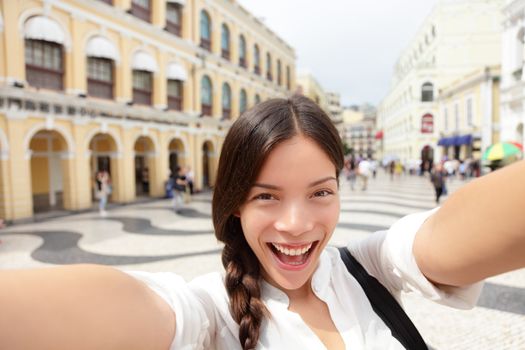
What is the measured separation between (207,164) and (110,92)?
807 centimetres

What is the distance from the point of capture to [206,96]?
17250 mm

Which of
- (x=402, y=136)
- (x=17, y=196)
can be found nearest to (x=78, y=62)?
(x=17, y=196)

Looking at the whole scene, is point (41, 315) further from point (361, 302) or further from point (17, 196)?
point (17, 196)

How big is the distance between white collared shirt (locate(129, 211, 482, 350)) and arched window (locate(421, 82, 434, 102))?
34.8 metres

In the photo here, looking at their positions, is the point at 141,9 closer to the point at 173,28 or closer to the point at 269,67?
the point at 173,28

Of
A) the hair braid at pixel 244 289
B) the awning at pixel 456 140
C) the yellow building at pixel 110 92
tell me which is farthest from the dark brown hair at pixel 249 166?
the awning at pixel 456 140

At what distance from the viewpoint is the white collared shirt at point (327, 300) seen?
0.80 meters

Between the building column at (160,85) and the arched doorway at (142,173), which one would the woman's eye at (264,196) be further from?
the arched doorway at (142,173)

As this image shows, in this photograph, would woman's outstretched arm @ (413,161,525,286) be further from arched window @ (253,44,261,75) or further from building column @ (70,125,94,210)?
arched window @ (253,44,261,75)

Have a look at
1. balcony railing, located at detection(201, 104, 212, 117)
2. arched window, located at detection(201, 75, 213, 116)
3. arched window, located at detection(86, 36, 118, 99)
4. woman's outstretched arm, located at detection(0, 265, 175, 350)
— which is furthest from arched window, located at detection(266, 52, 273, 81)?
woman's outstretched arm, located at detection(0, 265, 175, 350)

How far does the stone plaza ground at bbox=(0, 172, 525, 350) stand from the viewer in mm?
3089

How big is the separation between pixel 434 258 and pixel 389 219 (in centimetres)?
798

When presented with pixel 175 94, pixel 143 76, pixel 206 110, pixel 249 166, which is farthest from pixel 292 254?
pixel 206 110

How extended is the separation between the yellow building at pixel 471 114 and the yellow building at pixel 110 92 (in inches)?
623
